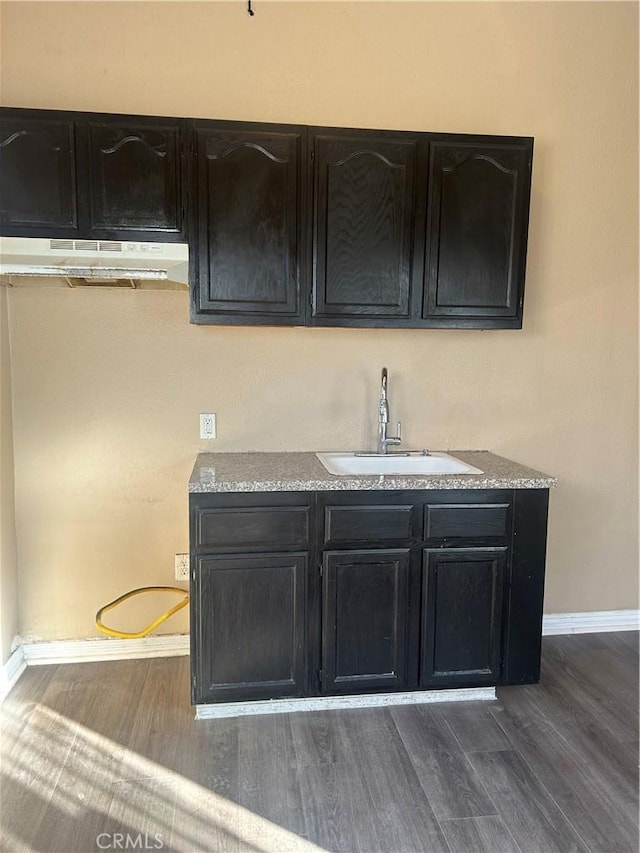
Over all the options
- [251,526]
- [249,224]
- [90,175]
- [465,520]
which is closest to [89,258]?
[90,175]

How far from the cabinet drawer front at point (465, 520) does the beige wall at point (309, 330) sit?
604mm

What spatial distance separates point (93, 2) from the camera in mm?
2367

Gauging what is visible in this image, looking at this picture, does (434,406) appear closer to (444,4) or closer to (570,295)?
(570,295)

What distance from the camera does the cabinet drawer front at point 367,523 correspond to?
2.16m

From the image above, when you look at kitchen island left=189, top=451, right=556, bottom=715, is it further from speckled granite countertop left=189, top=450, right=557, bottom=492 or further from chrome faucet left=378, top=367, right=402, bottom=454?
chrome faucet left=378, top=367, right=402, bottom=454

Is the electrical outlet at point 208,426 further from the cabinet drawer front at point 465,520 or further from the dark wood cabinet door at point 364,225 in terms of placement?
the cabinet drawer front at point 465,520

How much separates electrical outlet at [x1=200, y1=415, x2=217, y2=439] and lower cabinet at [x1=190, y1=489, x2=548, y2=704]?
58 cm

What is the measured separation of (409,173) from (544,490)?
1.39m

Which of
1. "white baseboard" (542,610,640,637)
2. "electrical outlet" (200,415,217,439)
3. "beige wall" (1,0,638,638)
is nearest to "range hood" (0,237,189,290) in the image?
"beige wall" (1,0,638,638)

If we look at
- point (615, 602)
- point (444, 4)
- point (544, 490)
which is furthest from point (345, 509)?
point (444, 4)

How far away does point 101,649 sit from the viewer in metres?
2.63

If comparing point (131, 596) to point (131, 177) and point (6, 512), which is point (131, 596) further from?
point (131, 177)

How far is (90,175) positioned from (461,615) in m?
2.23

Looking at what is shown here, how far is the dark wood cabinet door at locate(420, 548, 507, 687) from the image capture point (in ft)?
7.34
